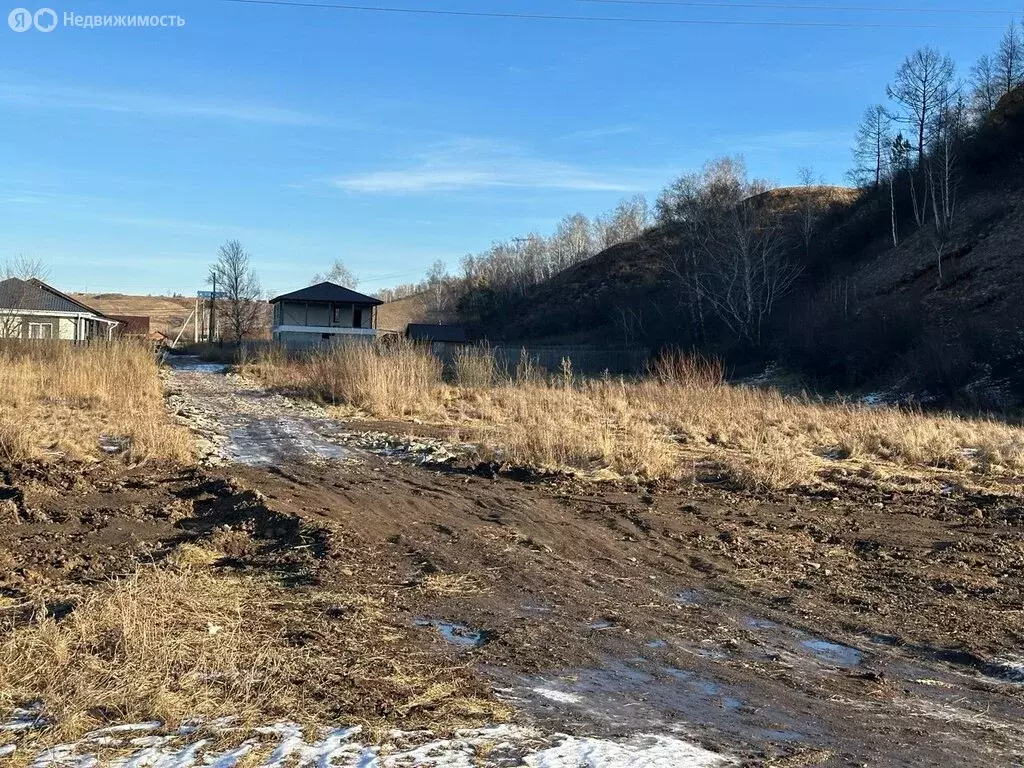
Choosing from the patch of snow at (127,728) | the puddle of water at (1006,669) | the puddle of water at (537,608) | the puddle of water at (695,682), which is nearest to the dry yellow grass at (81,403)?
the puddle of water at (537,608)

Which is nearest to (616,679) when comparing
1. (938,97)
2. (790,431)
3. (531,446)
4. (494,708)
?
(494,708)

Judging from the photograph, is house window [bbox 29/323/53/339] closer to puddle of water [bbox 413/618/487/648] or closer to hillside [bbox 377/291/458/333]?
puddle of water [bbox 413/618/487/648]

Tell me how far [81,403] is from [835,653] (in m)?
14.6

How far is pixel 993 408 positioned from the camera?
875 inches

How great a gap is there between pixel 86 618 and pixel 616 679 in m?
2.66

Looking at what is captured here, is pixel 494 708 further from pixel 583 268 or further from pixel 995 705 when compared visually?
pixel 583 268

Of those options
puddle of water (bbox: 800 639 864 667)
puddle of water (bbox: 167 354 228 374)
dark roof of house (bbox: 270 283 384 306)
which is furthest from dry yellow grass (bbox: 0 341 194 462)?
dark roof of house (bbox: 270 283 384 306)

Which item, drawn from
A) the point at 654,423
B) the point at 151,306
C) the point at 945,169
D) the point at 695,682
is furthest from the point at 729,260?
the point at 151,306

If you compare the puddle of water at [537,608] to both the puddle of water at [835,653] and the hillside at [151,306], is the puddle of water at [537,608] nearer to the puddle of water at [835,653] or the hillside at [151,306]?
the puddle of water at [835,653]

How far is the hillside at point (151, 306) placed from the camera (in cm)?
12234

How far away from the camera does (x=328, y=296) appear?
5966 centimetres

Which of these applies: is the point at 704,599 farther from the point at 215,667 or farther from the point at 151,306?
the point at 151,306

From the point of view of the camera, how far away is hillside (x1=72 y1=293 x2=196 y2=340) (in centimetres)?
12234

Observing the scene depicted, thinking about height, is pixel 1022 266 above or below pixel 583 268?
below
